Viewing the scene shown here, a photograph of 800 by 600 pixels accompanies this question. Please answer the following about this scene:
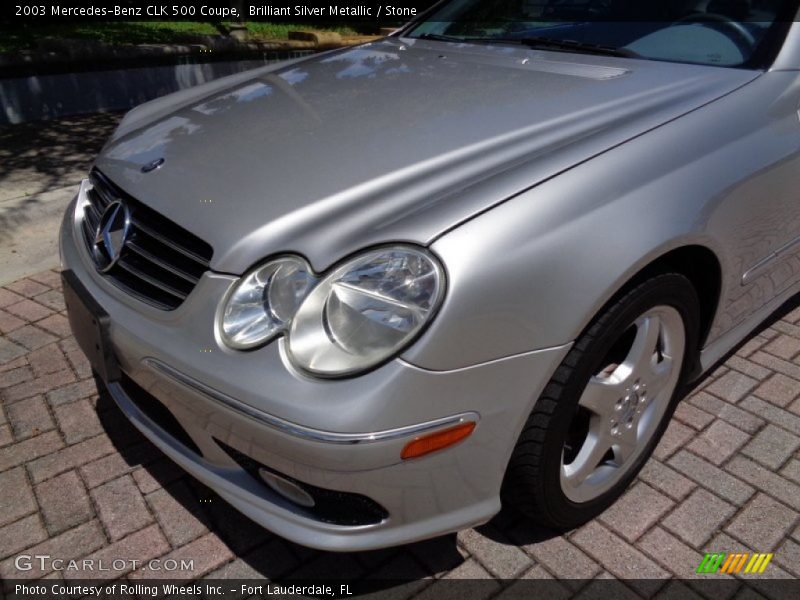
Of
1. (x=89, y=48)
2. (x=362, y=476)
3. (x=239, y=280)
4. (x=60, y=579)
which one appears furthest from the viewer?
(x=89, y=48)

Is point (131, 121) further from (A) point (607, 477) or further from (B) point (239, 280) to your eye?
(A) point (607, 477)

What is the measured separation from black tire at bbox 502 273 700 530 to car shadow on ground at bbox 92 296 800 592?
0.17 meters

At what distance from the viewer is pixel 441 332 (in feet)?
4.97

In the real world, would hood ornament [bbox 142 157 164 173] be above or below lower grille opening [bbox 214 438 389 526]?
above

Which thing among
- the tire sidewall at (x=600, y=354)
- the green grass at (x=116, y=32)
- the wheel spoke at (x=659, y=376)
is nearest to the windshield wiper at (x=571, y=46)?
the tire sidewall at (x=600, y=354)

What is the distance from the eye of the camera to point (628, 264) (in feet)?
5.65

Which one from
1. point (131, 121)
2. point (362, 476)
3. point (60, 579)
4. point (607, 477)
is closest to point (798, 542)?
point (607, 477)

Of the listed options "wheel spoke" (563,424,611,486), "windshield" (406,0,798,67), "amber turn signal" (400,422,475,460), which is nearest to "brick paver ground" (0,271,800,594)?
"wheel spoke" (563,424,611,486)

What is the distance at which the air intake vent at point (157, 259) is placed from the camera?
72.1 inches

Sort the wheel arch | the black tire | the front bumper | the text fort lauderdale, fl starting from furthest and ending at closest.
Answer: the text fort lauderdale, fl
the wheel arch
the black tire
the front bumper

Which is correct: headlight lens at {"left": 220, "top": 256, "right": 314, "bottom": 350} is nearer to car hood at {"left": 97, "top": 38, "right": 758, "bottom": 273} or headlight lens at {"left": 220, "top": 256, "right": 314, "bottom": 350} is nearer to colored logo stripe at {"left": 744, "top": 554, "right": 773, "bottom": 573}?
car hood at {"left": 97, "top": 38, "right": 758, "bottom": 273}

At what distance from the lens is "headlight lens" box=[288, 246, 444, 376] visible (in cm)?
153

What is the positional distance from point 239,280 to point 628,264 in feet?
3.12

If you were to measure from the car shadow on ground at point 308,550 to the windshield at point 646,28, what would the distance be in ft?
5.61
